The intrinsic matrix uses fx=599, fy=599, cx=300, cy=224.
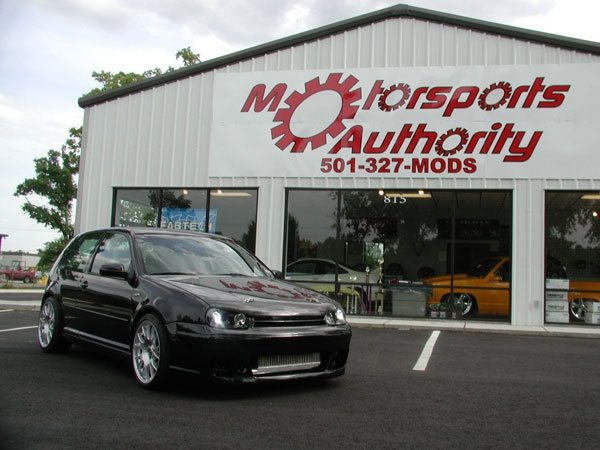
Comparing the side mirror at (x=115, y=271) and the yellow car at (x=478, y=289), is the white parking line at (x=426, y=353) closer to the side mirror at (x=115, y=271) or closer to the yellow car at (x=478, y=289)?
the yellow car at (x=478, y=289)

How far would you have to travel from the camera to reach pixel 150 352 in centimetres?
557

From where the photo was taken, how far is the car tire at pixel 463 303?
1362 centimetres

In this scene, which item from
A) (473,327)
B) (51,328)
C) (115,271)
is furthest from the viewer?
(473,327)

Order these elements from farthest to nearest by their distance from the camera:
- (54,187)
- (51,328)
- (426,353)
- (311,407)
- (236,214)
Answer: (54,187)
(236,214)
(426,353)
(51,328)
(311,407)

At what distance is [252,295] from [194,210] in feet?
32.5

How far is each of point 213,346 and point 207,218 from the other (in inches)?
399

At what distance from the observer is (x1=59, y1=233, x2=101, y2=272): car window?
284 inches

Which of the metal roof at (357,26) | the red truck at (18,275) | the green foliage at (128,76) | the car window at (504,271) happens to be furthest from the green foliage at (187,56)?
the red truck at (18,275)

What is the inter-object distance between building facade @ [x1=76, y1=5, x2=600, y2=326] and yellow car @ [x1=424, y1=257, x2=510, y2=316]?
3cm

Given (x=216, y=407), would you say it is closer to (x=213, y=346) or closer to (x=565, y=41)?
(x=213, y=346)

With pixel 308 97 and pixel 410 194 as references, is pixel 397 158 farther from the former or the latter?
pixel 308 97

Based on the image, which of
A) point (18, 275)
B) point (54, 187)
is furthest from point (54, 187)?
point (18, 275)

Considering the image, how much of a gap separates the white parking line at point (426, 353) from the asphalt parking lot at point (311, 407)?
10cm

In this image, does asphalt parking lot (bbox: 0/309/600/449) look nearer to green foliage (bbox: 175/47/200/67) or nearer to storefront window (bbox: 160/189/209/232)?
storefront window (bbox: 160/189/209/232)
